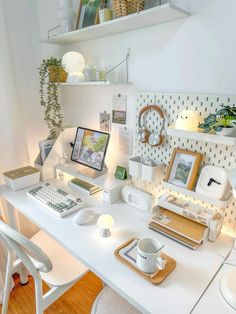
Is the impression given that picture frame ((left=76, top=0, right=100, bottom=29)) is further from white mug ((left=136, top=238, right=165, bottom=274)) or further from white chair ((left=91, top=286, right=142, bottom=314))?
white chair ((left=91, top=286, right=142, bottom=314))

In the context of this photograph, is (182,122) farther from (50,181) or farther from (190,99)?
(50,181)

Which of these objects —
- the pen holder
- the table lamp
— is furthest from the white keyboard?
the table lamp

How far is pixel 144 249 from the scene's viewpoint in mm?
875

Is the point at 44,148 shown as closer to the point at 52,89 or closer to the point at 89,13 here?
the point at 52,89

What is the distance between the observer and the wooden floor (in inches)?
60.2

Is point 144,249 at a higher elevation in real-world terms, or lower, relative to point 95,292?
higher

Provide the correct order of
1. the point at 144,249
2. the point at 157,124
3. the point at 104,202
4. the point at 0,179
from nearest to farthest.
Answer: the point at 144,249 < the point at 157,124 < the point at 104,202 < the point at 0,179

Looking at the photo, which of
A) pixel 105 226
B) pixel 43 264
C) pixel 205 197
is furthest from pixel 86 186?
pixel 205 197

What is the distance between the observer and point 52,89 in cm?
177

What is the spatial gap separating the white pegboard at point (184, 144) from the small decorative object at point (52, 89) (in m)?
0.62

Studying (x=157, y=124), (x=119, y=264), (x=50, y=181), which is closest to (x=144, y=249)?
(x=119, y=264)

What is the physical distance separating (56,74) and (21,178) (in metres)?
0.72

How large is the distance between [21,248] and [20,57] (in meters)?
1.33

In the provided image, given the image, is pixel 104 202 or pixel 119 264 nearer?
pixel 119 264
